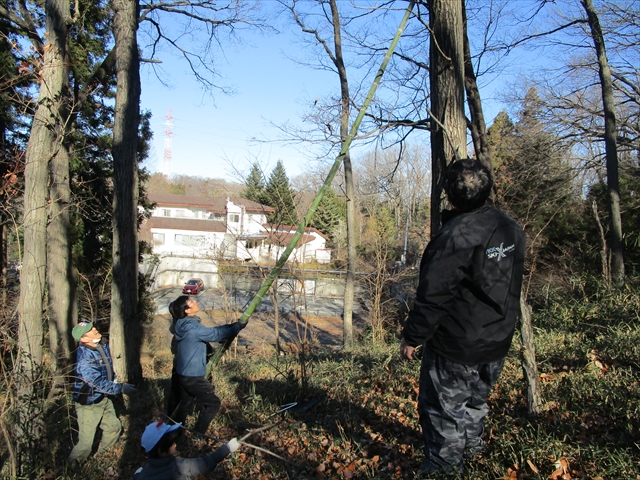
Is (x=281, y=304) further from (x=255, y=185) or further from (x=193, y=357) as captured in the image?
(x=193, y=357)

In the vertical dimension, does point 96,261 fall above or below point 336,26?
below

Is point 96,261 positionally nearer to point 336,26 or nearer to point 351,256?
point 351,256

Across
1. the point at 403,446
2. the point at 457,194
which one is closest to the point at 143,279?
the point at 403,446

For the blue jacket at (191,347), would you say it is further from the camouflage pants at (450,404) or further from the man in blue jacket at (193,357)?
the camouflage pants at (450,404)

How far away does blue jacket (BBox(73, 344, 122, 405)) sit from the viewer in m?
4.81

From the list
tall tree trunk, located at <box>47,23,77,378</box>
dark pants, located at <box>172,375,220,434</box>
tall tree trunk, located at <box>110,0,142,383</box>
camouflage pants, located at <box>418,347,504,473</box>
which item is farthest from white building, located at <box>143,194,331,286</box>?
camouflage pants, located at <box>418,347,504,473</box>

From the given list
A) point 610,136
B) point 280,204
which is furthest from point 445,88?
point 610,136

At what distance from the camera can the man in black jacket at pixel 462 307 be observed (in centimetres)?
259

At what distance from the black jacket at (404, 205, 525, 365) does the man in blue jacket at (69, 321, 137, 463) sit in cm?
381

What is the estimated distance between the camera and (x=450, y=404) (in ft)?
9.05

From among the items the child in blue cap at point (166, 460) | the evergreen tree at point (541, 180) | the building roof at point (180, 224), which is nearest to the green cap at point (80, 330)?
the child in blue cap at point (166, 460)

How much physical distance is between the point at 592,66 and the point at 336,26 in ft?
33.1

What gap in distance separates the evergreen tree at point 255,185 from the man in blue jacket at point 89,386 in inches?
329

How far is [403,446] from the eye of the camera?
388 centimetres
